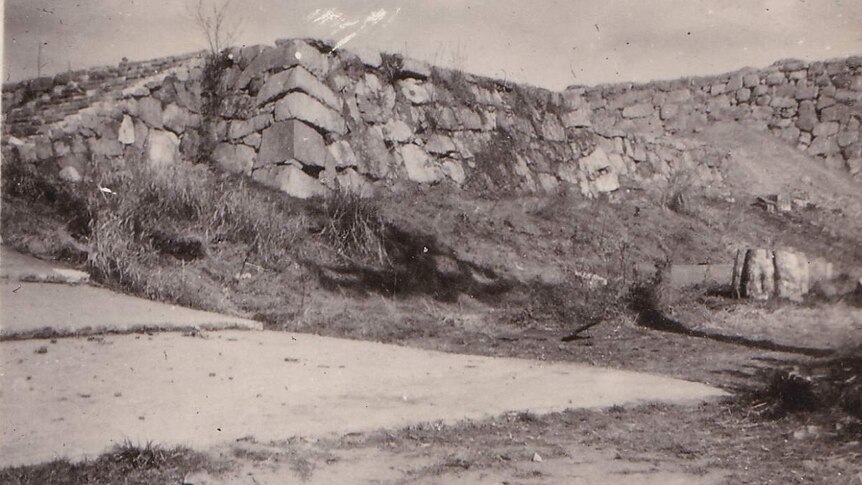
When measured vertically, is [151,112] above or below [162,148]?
above

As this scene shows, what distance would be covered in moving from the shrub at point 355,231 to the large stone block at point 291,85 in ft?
4.79

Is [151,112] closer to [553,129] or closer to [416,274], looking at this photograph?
[416,274]

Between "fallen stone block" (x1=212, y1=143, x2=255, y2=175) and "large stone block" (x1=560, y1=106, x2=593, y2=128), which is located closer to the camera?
"fallen stone block" (x1=212, y1=143, x2=255, y2=175)

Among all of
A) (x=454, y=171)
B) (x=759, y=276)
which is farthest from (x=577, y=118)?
(x=759, y=276)

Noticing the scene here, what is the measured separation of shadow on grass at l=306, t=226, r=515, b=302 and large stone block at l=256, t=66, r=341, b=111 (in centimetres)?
188

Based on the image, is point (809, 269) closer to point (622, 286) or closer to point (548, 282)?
point (622, 286)

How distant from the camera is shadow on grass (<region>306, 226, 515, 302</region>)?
276 inches

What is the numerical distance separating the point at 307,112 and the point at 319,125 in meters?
0.19

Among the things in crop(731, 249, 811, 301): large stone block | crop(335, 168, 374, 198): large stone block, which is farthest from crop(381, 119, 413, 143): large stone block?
crop(731, 249, 811, 301): large stone block

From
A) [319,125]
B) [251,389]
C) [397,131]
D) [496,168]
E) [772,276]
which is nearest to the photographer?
[251,389]

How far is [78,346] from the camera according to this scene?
13.3 ft

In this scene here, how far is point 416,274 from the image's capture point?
739cm

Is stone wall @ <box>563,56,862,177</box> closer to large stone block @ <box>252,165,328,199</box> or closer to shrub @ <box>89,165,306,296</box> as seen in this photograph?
large stone block @ <box>252,165,328,199</box>

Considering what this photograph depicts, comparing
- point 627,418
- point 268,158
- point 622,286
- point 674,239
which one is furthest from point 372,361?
point 674,239
